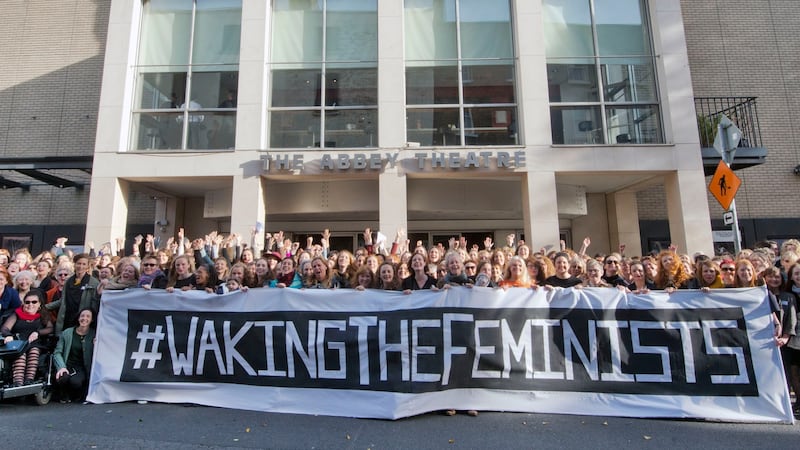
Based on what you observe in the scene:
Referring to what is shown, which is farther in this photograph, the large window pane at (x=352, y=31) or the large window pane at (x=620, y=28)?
the large window pane at (x=352, y=31)

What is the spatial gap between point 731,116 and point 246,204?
14.5m

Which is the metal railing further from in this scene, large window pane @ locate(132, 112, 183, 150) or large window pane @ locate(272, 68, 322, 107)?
large window pane @ locate(132, 112, 183, 150)

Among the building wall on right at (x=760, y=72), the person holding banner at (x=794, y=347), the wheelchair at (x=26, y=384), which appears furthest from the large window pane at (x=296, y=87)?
the building wall on right at (x=760, y=72)

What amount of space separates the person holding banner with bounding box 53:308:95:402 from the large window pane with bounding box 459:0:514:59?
33.7 feet

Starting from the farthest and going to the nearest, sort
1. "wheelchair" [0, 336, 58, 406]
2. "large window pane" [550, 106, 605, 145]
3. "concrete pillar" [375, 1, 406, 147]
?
"large window pane" [550, 106, 605, 145], "concrete pillar" [375, 1, 406, 147], "wheelchair" [0, 336, 58, 406]

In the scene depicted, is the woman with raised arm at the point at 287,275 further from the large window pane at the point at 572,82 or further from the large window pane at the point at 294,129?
the large window pane at the point at 572,82

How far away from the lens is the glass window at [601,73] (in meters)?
11.4

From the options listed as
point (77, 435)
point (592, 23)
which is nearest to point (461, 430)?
point (77, 435)

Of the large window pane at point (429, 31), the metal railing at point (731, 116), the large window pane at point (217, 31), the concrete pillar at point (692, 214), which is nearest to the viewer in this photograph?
the concrete pillar at point (692, 214)

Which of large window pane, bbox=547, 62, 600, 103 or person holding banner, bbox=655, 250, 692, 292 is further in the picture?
large window pane, bbox=547, 62, 600, 103

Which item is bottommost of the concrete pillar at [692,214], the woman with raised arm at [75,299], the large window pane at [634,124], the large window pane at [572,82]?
the woman with raised arm at [75,299]

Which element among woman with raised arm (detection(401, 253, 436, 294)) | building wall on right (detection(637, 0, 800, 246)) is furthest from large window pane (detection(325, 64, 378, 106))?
building wall on right (detection(637, 0, 800, 246))

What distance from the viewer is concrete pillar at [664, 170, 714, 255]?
10.5 metres

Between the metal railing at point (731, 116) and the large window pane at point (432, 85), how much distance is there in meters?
6.93
